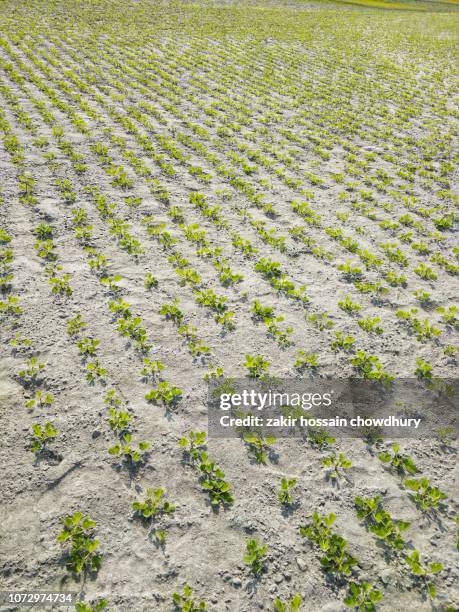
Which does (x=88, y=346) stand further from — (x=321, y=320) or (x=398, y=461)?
(x=398, y=461)

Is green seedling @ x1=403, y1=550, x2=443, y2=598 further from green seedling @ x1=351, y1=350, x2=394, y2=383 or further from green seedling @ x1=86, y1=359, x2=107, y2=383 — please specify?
green seedling @ x1=86, y1=359, x2=107, y2=383

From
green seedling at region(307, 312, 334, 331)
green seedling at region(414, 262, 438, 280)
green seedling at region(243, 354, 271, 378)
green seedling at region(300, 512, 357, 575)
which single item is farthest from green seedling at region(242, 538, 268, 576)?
green seedling at region(414, 262, 438, 280)

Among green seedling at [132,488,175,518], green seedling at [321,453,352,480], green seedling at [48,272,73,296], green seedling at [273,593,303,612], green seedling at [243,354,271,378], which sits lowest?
green seedling at [273,593,303,612]

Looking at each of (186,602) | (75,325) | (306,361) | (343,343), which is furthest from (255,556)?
(75,325)

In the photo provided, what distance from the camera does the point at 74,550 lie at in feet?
14.2

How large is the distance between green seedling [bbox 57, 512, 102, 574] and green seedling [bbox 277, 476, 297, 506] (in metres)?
2.03

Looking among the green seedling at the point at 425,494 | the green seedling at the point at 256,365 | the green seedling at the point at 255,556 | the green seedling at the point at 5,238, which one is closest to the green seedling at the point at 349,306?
the green seedling at the point at 256,365

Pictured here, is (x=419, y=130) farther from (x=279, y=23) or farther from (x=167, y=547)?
(x=279, y=23)

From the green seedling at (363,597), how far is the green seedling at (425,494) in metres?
1.15

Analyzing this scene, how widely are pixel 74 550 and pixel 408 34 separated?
43.3 m

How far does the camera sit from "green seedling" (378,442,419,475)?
204 inches

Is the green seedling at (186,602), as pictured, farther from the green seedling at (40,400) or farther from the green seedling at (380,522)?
the green seedling at (40,400)

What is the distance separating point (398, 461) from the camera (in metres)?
5.24

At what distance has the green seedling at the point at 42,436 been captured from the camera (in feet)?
17.1
